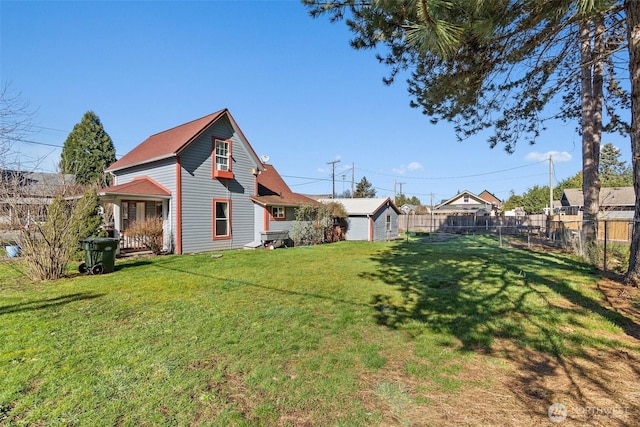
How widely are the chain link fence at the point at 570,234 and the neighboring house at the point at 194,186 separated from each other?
39.7 ft

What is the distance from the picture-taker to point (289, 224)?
1780 cm

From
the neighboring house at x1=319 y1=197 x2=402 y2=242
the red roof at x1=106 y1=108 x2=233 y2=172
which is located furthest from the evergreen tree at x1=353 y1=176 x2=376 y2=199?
the red roof at x1=106 y1=108 x2=233 y2=172

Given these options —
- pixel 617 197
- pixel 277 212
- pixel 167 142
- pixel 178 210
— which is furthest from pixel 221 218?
pixel 617 197

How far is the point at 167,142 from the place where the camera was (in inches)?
596

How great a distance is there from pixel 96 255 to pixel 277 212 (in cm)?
960

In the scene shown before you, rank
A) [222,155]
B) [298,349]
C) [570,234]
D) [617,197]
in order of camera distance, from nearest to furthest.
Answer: [298,349], [570,234], [222,155], [617,197]

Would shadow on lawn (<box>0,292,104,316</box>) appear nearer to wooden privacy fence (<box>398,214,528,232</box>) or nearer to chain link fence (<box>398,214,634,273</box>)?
chain link fence (<box>398,214,634,273</box>)

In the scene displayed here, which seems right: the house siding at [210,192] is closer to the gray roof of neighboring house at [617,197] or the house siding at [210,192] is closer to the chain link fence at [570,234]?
the chain link fence at [570,234]

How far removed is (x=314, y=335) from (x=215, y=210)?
1173cm

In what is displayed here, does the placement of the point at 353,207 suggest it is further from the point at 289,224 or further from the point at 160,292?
the point at 160,292

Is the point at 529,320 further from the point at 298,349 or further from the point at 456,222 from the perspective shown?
the point at 456,222

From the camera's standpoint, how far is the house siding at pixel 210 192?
13.6 metres

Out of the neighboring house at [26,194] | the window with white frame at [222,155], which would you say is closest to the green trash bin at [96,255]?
the neighboring house at [26,194]

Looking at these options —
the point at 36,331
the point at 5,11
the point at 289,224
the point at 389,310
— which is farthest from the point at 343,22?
the point at 289,224
